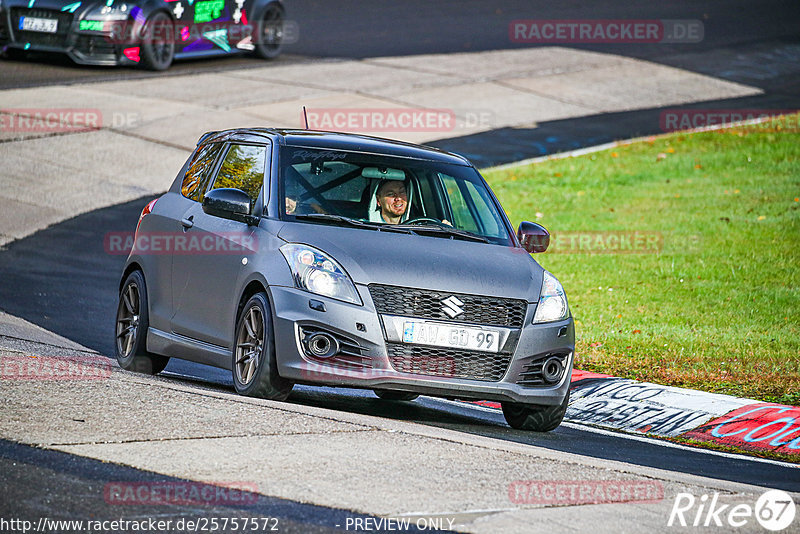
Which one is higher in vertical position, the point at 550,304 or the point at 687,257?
the point at 550,304

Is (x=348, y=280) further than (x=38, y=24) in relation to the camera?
No

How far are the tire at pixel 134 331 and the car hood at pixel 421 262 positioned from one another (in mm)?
1916

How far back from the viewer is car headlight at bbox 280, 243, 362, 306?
7930 mm

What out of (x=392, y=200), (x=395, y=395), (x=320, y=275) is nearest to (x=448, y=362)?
(x=320, y=275)

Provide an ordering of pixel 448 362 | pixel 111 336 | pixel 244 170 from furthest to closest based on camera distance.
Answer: pixel 111 336 < pixel 244 170 < pixel 448 362

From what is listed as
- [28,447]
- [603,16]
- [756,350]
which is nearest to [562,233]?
[756,350]

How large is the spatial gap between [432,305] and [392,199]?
1330mm

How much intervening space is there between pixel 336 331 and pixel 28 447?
82.5 inches

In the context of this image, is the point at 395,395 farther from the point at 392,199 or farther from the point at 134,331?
the point at 134,331

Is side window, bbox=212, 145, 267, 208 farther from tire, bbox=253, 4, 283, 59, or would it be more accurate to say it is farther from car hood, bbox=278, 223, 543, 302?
tire, bbox=253, 4, 283, 59

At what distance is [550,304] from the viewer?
8.49 metres

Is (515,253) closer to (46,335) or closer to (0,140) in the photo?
(46,335)

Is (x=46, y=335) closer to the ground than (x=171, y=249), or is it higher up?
closer to the ground

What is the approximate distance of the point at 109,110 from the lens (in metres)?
21.4
